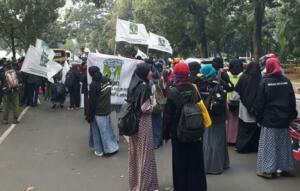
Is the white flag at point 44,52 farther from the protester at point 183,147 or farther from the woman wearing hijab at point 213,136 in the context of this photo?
the protester at point 183,147

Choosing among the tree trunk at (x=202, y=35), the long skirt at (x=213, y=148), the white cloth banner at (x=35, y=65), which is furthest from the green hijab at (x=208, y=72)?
the tree trunk at (x=202, y=35)

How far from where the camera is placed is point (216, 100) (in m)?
8.48

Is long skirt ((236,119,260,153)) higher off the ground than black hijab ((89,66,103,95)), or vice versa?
black hijab ((89,66,103,95))

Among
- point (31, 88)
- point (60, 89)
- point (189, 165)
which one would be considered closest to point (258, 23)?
point (60, 89)

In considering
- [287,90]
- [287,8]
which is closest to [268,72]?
[287,90]

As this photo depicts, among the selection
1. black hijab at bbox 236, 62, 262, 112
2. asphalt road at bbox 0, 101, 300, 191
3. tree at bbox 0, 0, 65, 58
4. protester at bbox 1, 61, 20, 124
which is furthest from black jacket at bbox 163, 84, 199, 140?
tree at bbox 0, 0, 65, 58

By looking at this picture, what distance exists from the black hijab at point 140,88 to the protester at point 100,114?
96.9 inches

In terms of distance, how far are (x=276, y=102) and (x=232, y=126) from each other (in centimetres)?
270

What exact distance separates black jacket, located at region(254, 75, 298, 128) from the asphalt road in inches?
35.5

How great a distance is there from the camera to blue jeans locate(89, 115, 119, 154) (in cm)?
1014

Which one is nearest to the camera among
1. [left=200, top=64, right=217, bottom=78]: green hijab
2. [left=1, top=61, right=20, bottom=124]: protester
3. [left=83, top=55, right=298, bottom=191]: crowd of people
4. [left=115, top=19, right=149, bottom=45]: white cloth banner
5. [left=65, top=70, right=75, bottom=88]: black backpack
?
[left=83, top=55, right=298, bottom=191]: crowd of people

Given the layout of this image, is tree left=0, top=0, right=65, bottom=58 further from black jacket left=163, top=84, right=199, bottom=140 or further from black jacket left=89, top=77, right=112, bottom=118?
black jacket left=163, top=84, right=199, bottom=140

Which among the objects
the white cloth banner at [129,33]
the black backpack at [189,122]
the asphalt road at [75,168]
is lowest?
the asphalt road at [75,168]

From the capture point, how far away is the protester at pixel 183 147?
6.89 m
